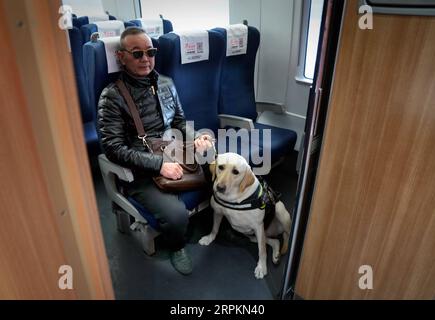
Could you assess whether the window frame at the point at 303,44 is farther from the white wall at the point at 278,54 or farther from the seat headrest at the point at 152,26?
the seat headrest at the point at 152,26

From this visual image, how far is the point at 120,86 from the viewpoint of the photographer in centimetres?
207

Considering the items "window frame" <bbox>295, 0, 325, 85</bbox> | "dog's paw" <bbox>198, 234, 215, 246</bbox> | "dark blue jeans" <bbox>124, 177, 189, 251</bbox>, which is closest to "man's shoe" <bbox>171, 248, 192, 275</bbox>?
"dark blue jeans" <bbox>124, 177, 189, 251</bbox>

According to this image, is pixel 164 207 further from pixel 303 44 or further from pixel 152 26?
pixel 152 26

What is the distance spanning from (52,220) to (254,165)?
6.94 feet

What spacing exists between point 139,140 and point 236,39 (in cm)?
141

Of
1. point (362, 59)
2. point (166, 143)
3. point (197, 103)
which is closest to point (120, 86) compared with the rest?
point (166, 143)

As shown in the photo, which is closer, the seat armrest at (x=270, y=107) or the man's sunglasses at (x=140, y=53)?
the man's sunglasses at (x=140, y=53)

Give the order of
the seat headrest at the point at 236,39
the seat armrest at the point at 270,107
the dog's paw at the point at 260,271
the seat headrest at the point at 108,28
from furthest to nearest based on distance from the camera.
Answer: the seat headrest at the point at 108,28, the seat armrest at the point at 270,107, the seat headrest at the point at 236,39, the dog's paw at the point at 260,271

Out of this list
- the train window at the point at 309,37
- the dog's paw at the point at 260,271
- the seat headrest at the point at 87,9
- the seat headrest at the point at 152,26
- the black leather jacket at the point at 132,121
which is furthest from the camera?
the seat headrest at the point at 87,9

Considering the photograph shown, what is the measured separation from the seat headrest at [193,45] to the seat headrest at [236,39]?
12.3 inches

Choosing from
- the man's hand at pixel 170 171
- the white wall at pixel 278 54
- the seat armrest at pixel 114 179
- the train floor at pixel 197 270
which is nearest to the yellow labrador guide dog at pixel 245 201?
the train floor at pixel 197 270

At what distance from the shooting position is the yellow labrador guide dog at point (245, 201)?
2.06m

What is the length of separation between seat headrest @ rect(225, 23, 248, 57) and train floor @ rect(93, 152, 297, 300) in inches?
61.3

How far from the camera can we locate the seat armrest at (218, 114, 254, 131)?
2.93 meters
